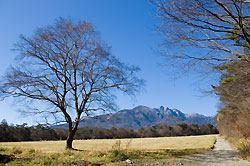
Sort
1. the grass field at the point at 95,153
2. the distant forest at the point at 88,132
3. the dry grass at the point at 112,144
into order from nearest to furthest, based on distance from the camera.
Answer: the grass field at the point at 95,153
the dry grass at the point at 112,144
the distant forest at the point at 88,132

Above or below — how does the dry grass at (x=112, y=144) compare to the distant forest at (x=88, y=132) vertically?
below

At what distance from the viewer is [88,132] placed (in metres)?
77.1

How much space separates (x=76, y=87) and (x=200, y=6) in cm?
1105

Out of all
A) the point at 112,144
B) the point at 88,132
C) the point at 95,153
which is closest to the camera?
the point at 95,153

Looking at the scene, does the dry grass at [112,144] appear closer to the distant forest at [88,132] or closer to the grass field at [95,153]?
the grass field at [95,153]

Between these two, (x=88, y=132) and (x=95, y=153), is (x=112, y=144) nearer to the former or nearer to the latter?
(x=95, y=153)

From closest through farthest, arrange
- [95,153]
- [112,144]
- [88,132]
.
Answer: [95,153]
[112,144]
[88,132]

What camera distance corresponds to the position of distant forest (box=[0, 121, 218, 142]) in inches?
2228

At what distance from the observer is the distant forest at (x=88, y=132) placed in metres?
56.6

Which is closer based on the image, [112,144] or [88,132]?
[112,144]

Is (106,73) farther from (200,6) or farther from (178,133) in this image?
(178,133)

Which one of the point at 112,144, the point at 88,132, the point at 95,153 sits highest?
the point at 88,132

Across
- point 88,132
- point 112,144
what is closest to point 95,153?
point 112,144

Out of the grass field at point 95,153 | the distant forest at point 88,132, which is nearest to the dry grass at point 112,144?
the grass field at point 95,153
